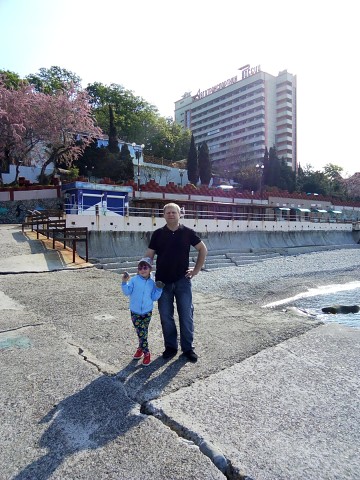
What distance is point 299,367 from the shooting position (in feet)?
11.7

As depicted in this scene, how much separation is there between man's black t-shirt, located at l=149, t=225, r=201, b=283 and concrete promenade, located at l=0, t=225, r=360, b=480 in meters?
0.95

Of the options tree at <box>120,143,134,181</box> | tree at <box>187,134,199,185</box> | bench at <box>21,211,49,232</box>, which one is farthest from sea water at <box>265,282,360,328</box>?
tree at <box>187,134,199,185</box>

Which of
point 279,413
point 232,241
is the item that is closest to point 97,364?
point 279,413

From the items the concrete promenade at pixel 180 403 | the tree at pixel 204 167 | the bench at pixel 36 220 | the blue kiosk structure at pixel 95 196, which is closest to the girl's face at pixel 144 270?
the concrete promenade at pixel 180 403

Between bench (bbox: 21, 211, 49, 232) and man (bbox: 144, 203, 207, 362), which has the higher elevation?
bench (bbox: 21, 211, 49, 232)

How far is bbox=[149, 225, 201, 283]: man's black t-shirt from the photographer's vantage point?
3738mm

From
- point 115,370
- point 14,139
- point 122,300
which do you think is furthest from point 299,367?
point 14,139

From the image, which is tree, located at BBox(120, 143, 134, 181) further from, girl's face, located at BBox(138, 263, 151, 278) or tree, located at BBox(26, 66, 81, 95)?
girl's face, located at BBox(138, 263, 151, 278)

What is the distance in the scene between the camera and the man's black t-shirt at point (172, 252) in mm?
3738

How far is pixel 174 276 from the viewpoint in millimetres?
3740

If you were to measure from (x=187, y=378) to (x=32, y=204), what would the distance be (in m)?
24.9

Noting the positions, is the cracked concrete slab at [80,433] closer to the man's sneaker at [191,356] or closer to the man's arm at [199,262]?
the man's sneaker at [191,356]

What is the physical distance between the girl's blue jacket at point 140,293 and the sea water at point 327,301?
4.92 metres

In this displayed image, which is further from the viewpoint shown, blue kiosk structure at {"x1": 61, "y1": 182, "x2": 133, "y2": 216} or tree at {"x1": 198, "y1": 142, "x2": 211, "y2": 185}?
tree at {"x1": 198, "y1": 142, "x2": 211, "y2": 185}
